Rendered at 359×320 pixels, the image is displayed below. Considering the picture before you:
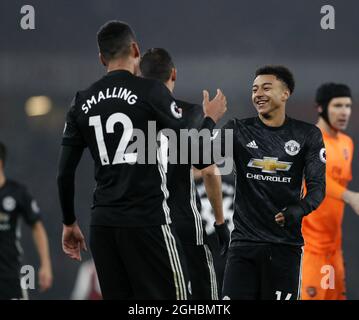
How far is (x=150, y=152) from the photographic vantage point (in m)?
4.32

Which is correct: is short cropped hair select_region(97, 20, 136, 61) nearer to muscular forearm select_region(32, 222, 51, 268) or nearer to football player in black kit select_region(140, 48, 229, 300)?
football player in black kit select_region(140, 48, 229, 300)

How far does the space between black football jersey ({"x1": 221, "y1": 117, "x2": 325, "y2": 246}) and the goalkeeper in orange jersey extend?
183cm

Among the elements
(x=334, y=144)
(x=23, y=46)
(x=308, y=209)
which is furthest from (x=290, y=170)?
(x=23, y=46)

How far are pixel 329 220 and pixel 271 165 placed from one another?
2.29 metres

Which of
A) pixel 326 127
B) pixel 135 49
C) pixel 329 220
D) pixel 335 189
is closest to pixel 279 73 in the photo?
pixel 135 49

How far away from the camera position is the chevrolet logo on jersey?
5188 mm

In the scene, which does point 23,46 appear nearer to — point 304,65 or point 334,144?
point 304,65

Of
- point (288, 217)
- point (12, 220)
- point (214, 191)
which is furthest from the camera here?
point (12, 220)

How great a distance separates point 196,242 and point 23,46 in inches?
265

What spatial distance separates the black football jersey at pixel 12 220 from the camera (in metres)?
7.29

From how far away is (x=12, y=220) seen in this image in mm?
7453

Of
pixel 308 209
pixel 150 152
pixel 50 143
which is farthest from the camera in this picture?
pixel 50 143
